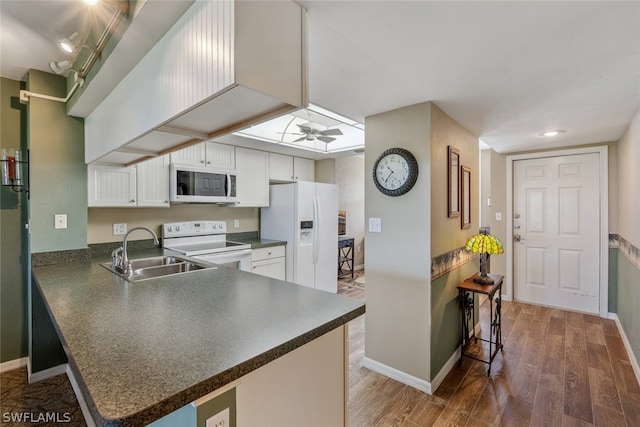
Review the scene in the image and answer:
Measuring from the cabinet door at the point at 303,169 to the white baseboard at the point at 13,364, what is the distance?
3413 millimetres

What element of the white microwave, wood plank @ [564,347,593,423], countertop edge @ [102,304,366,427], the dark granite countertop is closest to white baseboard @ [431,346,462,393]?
wood plank @ [564,347,593,423]

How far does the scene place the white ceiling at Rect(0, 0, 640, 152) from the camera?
48.3 inches

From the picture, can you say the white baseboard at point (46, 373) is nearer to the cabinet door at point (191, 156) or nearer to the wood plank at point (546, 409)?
the cabinet door at point (191, 156)

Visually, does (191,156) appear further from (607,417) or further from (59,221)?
(607,417)

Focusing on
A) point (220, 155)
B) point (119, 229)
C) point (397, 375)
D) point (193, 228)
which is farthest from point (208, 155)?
point (397, 375)

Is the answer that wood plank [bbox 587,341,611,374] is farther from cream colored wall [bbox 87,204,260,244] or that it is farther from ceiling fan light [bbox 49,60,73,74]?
ceiling fan light [bbox 49,60,73,74]

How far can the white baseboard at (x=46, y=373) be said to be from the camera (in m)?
2.25

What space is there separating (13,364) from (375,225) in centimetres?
318

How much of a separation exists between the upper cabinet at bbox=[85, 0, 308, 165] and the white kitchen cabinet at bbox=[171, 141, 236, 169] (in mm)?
1754

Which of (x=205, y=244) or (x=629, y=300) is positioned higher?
(x=205, y=244)

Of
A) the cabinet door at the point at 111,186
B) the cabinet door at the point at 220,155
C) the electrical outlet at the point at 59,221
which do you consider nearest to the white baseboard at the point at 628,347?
the cabinet door at the point at 220,155

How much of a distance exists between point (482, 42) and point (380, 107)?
943 millimetres

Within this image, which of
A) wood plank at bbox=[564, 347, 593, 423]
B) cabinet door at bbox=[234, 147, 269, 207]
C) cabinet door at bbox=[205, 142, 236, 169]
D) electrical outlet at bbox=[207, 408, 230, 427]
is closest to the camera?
electrical outlet at bbox=[207, 408, 230, 427]

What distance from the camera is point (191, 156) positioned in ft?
10.7
